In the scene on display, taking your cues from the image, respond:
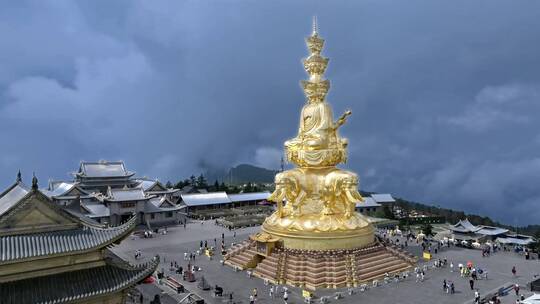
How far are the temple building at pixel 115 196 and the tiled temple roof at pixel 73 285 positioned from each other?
27.0 meters

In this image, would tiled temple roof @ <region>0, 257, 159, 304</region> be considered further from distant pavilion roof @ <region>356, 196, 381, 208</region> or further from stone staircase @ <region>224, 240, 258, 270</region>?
distant pavilion roof @ <region>356, 196, 381, 208</region>

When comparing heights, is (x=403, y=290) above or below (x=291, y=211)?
below

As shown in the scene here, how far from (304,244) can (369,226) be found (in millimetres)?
4764

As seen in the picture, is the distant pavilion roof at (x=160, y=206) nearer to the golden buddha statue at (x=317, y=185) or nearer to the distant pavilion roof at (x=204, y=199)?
the distant pavilion roof at (x=204, y=199)

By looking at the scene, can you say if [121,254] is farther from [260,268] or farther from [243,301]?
[243,301]

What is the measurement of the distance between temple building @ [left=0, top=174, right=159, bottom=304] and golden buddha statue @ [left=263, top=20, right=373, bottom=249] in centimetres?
1409

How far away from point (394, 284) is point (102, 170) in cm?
3904

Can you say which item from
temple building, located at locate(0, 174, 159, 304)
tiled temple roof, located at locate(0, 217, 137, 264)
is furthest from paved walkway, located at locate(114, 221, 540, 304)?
tiled temple roof, located at locate(0, 217, 137, 264)

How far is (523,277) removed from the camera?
25531 millimetres

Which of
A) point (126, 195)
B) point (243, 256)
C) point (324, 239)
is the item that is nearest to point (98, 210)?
point (126, 195)

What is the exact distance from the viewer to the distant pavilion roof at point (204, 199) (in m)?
52.5

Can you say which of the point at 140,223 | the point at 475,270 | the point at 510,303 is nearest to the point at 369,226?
the point at 475,270

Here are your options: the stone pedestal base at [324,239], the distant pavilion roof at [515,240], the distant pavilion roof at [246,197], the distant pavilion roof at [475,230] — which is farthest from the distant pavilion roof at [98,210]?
the distant pavilion roof at [515,240]

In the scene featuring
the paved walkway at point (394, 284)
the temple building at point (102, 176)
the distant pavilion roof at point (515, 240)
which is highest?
the temple building at point (102, 176)
